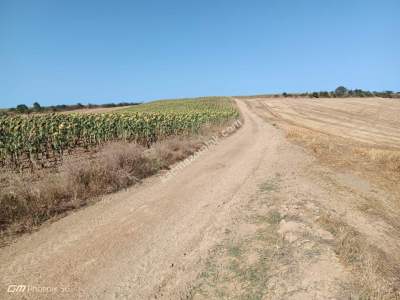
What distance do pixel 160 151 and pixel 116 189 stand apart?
16.7 ft

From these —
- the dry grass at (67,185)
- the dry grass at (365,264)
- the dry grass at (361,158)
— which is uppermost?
the dry grass at (67,185)

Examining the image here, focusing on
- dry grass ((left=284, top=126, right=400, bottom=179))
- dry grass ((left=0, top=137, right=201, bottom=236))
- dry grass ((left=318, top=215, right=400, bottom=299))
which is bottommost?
dry grass ((left=284, top=126, right=400, bottom=179))

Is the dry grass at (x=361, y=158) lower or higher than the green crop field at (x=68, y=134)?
lower

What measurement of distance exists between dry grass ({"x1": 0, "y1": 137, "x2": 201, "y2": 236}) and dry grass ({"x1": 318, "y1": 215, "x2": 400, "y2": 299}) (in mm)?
5973

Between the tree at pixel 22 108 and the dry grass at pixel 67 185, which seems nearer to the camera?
the dry grass at pixel 67 185

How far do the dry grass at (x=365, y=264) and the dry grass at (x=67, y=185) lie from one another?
19.6 feet

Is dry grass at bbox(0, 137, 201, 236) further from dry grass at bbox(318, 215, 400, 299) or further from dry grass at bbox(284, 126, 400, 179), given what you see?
dry grass at bbox(284, 126, 400, 179)

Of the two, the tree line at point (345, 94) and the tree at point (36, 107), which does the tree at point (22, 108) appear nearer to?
the tree at point (36, 107)

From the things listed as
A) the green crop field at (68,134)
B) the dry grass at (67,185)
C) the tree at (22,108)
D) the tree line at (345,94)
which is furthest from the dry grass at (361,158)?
the tree line at (345,94)

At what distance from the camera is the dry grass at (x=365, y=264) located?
189 inches

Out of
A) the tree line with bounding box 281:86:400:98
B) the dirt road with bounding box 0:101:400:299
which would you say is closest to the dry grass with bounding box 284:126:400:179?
the dirt road with bounding box 0:101:400:299

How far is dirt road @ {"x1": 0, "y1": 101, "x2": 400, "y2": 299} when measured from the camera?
198 inches

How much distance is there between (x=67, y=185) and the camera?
9.38m

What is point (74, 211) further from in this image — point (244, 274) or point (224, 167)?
point (224, 167)
